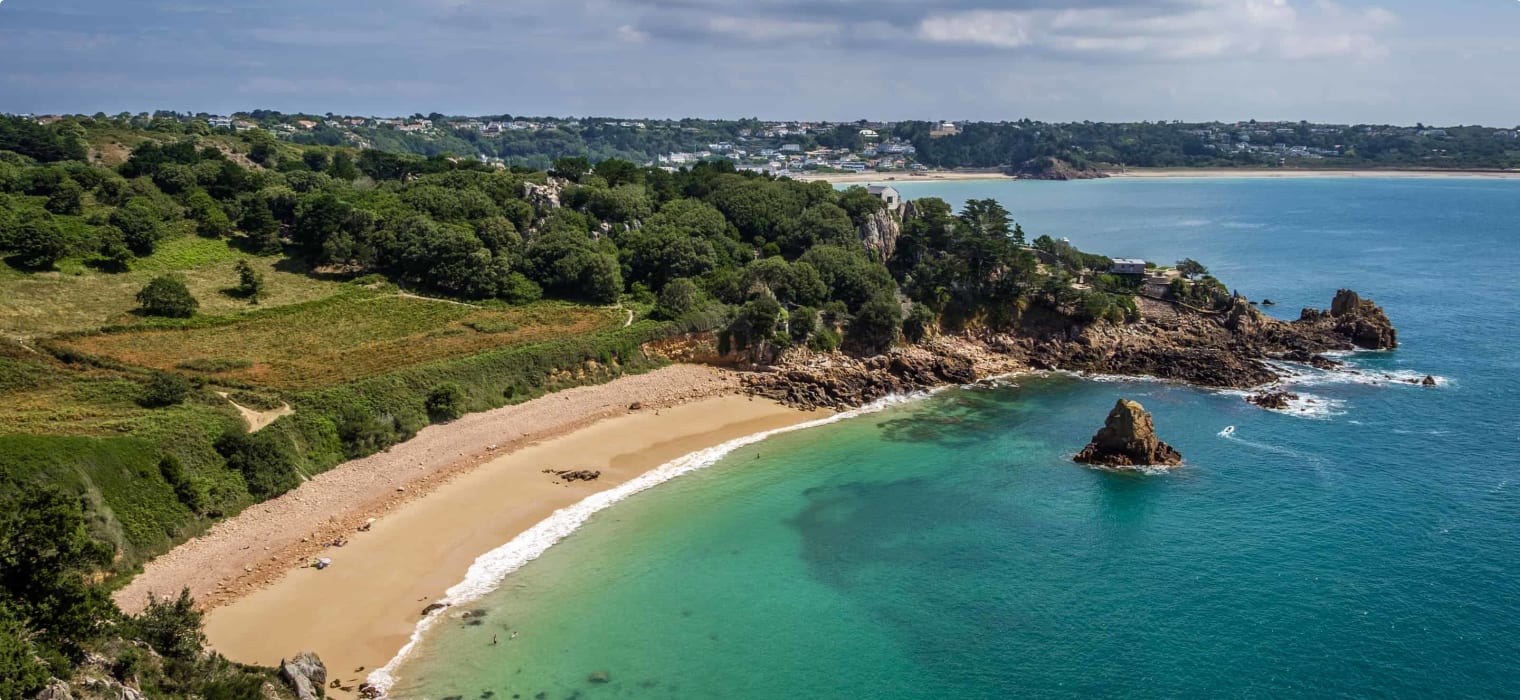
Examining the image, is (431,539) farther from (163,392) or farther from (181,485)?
(163,392)

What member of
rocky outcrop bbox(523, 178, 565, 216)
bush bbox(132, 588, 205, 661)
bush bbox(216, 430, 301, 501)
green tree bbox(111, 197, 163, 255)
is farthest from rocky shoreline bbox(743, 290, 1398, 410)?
green tree bbox(111, 197, 163, 255)

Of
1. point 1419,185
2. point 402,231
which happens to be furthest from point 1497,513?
point 1419,185

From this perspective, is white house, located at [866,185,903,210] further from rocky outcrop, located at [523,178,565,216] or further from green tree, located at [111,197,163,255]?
green tree, located at [111,197,163,255]

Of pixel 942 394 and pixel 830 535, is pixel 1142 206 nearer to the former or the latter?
pixel 942 394

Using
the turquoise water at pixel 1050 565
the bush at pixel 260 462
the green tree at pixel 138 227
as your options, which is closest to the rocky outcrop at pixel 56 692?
the turquoise water at pixel 1050 565

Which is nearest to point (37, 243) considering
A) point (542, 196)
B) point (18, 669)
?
point (542, 196)

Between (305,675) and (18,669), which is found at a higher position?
(18,669)

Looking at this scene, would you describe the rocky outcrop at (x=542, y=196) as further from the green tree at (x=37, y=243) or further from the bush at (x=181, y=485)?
the bush at (x=181, y=485)
